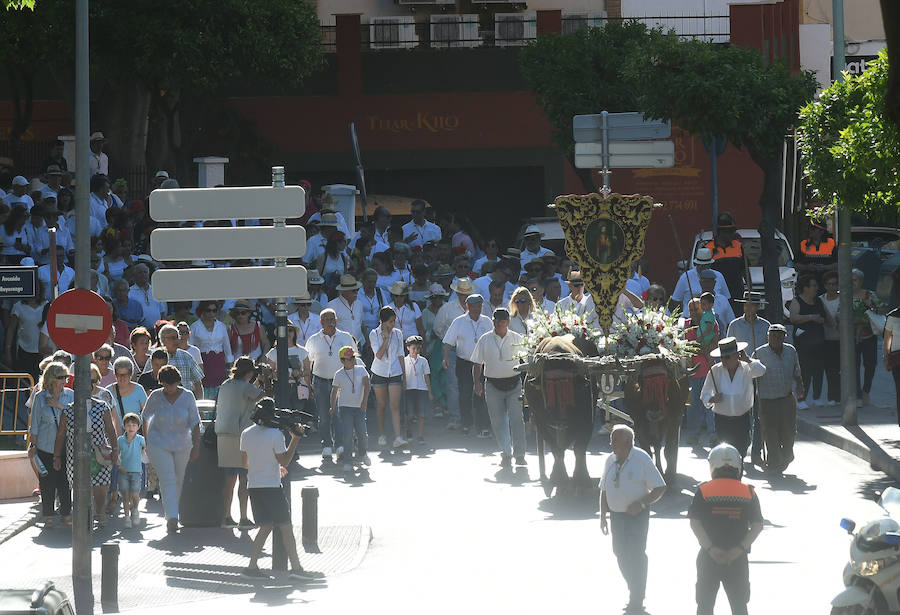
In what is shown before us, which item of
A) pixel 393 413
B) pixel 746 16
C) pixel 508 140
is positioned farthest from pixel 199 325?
pixel 746 16

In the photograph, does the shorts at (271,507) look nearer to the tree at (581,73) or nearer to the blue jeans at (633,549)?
the blue jeans at (633,549)

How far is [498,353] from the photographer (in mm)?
19719

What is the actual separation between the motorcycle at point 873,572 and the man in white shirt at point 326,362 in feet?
34.4

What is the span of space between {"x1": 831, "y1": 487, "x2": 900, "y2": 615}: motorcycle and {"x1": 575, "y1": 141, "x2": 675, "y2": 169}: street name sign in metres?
10.3

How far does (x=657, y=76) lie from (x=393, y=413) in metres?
9.56

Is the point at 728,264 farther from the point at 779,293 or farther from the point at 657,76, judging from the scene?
the point at 657,76

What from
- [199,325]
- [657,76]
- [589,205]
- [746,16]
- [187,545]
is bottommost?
[187,545]

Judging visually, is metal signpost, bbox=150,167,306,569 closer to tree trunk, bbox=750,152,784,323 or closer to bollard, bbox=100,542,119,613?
bollard, bbox=100,542,119,613

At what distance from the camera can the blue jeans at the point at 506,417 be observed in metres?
19.6

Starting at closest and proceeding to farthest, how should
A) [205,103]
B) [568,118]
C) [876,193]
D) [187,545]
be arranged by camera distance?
1. [187,545]
2. [876,193]
3. [568,118]
4. [205,103]

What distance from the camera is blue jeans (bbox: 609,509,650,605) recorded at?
1270 cm

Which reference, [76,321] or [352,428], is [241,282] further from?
[352,428]

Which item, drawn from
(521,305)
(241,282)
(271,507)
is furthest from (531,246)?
(271,507)

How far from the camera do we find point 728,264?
27.5m
